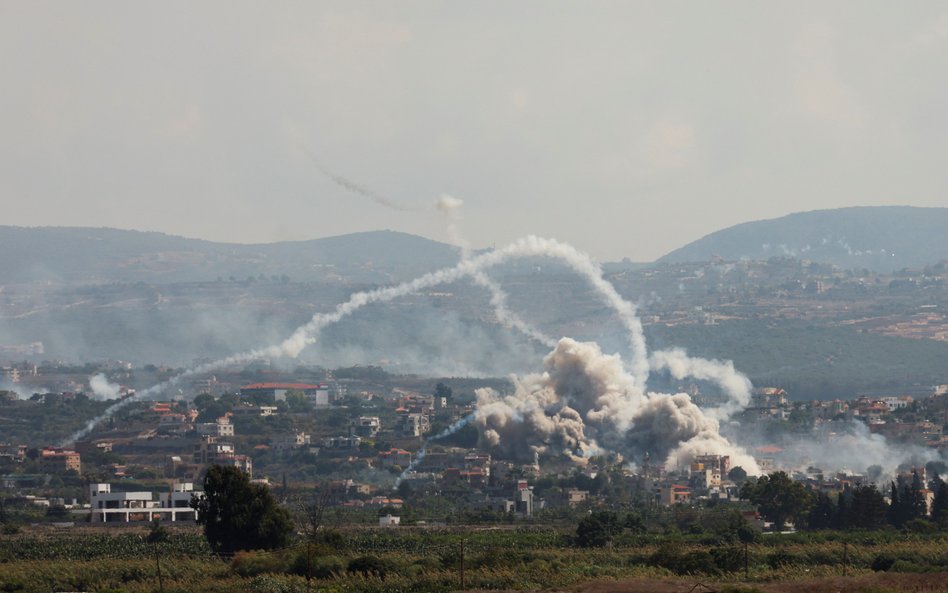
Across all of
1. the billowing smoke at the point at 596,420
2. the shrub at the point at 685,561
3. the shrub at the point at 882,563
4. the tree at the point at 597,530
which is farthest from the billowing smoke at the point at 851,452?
the shrub at the point at 685,561

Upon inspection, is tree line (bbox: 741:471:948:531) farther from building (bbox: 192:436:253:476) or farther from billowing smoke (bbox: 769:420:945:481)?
building (bbox: 192:436:253:476)

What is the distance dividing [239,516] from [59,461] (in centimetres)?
9058

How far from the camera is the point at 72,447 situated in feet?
625

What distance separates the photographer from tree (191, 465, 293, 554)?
86062 millimetres

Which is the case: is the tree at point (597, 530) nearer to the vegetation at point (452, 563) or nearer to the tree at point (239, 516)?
the vegetation at point (452, 563)

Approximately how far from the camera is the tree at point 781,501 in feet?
370

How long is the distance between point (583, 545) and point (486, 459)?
77.9m

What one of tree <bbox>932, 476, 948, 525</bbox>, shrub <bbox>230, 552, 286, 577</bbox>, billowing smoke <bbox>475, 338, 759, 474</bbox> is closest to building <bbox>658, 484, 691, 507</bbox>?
billowing smoke <bbox>475, 338, 759, 474</bbox>

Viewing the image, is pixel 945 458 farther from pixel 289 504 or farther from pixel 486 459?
pixel 289 504

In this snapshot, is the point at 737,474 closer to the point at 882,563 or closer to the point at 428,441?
the point at 428,441

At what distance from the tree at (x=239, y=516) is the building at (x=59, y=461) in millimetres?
84555

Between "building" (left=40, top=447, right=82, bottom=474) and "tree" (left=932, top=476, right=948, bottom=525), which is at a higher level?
"building" (left=40, top=447, right=82, bottom=474)

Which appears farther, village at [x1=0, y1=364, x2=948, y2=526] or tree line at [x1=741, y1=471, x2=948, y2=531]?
village at [x1=0, y1=364, x2=948, y2=526]

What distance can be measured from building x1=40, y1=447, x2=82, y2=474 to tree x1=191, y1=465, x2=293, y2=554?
277ft
